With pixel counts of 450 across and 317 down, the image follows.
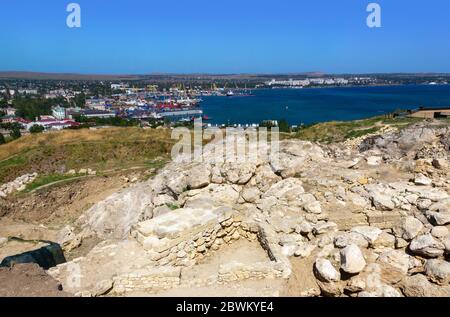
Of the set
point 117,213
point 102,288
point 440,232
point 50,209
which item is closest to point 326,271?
point 440,232

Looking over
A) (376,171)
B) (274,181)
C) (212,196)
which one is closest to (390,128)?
(376,171)

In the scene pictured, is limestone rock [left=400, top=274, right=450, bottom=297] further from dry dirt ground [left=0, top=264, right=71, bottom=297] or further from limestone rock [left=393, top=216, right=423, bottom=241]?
dry dirt ground [left=0, top=264, right=71, bottom=297]

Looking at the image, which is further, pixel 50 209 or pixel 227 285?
pixel 50 209

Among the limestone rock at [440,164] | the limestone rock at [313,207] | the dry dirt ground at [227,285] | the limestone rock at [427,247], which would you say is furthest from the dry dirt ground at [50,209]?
the limestone rock at [440,164]

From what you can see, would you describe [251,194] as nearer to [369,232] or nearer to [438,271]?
[369,232]

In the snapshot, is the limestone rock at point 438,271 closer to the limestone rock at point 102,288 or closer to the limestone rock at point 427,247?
the limestone rock at point 427,247
